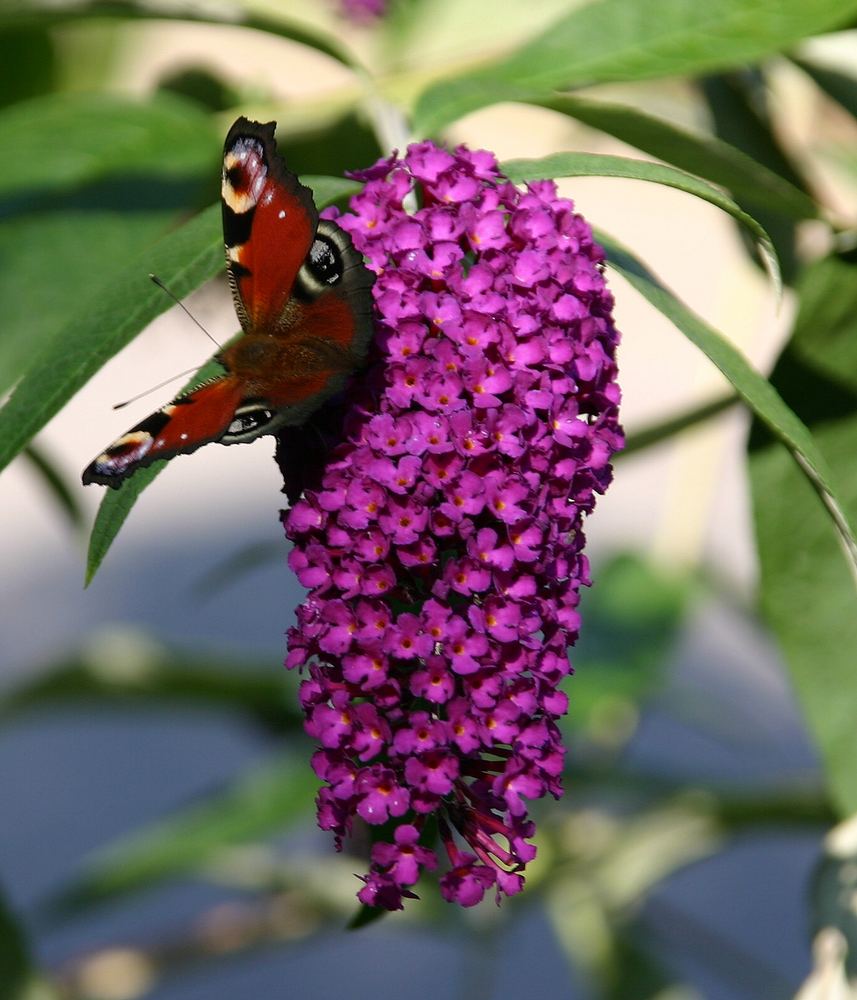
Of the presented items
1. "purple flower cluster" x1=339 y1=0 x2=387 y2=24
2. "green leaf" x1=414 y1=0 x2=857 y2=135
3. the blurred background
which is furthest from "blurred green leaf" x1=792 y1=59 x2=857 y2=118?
"purple flower cluster" x1=339 y1=0 x2=387 y2=24

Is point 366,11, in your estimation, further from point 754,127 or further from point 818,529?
A: point 818,529

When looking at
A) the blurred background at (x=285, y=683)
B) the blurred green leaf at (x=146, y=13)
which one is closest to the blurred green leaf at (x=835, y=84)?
the blurred background at (x=285, y=683)

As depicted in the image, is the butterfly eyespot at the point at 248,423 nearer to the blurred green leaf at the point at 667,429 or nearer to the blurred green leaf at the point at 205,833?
the blurred green leaf at the point at 667,429

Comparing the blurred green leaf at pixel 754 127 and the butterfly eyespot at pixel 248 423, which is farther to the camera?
the blurred green leaf at pixel 754 127

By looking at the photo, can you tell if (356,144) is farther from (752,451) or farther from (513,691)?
(513,691)

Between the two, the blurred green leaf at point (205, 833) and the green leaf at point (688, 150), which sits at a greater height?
the green leaf at point (688, 150)

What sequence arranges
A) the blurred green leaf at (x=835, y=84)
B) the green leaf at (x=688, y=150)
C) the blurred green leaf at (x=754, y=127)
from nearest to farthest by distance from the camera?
the green leaf at (x=688, y=150), the blurred green leaf at (x=835, y=84), the blurred green leaf at (x=754, y=127)

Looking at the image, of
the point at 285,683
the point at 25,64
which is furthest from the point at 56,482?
the point at 285,683

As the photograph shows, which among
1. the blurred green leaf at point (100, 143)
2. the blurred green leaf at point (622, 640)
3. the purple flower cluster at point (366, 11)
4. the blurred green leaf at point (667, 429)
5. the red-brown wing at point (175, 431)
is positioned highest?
the purple flower cluster at point (366, 11)
